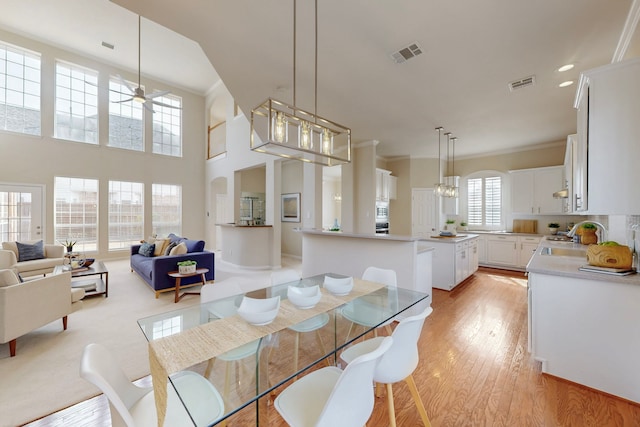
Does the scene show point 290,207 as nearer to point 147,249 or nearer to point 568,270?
point 147,249

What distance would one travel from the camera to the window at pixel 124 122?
7.34m

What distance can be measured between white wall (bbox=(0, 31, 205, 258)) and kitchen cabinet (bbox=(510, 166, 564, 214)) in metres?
9.20

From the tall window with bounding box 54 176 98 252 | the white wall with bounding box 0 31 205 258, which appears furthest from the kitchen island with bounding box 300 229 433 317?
the tall window with bounding box 54 176 98 252

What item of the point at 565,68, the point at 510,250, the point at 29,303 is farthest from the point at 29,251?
the point at 510,250

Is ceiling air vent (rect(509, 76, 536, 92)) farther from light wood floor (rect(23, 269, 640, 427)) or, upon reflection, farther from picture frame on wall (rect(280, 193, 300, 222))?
picture frame on wall (rect(280, 193, 300, 222))

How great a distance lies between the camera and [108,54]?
6.80m

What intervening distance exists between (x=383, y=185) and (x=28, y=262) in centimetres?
747

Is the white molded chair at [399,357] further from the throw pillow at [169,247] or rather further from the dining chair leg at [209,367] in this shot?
the throw pillow at [169,247]

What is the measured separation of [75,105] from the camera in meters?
6.83

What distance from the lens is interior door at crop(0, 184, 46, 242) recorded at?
19.2ft

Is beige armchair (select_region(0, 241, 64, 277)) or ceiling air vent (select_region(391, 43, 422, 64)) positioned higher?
ceiling air vent (select_region(391, 43, 422, 64))

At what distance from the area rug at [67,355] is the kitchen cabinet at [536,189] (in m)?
7.13

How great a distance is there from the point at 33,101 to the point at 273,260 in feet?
22.9

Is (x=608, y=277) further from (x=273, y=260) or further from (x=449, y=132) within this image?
(x=273, y=260)
